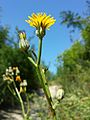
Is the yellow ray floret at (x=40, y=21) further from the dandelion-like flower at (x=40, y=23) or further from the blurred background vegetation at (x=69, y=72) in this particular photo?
the blurred background vegetation at (x=69, y=72)

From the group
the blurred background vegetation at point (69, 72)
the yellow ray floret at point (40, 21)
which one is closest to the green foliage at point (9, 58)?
the blurred background vegetation at point (69, 72)

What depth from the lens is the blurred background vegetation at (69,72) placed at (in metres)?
5.22

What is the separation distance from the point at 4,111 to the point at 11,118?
4.84ft

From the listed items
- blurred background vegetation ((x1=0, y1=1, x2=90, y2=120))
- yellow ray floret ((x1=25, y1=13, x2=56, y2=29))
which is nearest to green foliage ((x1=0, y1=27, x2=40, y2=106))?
blurred background vegetation ((x1=0, y1=1, x2=90, y2=120))

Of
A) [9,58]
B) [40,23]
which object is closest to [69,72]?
[9,58]

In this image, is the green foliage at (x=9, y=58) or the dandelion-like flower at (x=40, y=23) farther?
the green foliage at (x=9, y=58)

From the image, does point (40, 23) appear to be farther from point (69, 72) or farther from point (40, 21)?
point (69, 72)

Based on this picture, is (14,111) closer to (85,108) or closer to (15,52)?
(15,52)

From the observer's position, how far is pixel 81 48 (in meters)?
19.4

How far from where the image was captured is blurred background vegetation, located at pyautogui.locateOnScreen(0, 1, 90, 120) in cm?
522

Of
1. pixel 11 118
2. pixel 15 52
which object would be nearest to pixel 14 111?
pixel 11 118

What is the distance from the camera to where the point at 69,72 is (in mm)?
12789

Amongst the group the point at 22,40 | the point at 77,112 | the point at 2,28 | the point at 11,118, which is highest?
the point at 2,28

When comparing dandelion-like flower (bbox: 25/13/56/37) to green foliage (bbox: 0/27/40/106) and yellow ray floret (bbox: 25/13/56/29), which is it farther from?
green foliage (bbox: 0/27/40/106)
